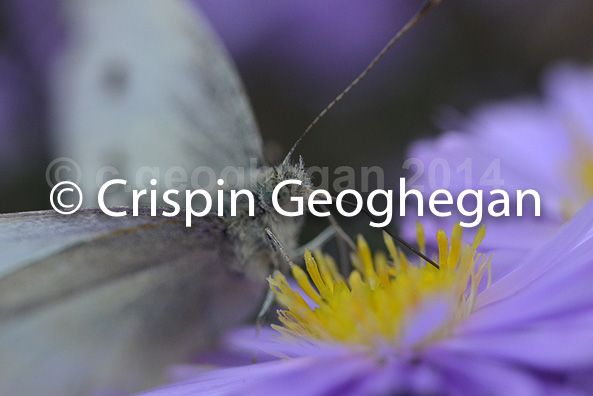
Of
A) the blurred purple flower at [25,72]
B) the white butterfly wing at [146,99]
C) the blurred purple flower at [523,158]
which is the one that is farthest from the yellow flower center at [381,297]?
the blurred purple flower at [25,72]

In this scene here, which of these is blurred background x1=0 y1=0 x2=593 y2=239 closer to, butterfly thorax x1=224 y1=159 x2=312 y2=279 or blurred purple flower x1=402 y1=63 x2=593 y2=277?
blurred purple flower x1=402 y1=63 x2=593 y2=277

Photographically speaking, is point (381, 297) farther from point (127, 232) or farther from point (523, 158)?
point (523, 158)

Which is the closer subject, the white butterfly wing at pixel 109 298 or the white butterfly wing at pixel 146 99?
the white butterfly wing at pixel 109 298

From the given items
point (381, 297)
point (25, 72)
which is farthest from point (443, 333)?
point (25, 72)

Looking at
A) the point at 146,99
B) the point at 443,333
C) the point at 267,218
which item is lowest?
the point at 443,333

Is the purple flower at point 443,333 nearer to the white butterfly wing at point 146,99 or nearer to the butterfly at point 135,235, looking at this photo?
the butterfly at point 135,235

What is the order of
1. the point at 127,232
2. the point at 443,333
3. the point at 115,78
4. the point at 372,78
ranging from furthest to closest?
the point at 372,78
the point at 115,78
the point at 127,232
the point at 443,333

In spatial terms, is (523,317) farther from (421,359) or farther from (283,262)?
(283,262)
